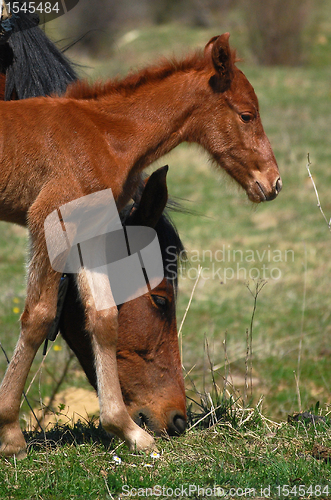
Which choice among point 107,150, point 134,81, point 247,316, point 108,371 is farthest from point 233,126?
point 247,316

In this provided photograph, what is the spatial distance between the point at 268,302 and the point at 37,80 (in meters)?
4.69

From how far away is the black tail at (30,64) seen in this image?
360cm

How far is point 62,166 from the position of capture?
278 centimetres

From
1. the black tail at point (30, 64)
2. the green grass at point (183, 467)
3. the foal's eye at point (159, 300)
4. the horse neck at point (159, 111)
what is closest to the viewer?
the green grass at point (183, 467)

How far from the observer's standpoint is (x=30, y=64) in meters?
3.63

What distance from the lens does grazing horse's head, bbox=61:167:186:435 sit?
10.3ft

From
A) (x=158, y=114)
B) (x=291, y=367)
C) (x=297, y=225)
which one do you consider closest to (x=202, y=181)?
(x=297, y=225)

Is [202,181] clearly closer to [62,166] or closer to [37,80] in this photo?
[37,80]

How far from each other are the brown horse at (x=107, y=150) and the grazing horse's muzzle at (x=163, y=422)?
0.18 meters

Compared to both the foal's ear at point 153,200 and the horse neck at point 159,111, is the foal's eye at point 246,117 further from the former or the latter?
the foal's ear at point 153,200

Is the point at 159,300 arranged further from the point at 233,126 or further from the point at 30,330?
the point at 233,126

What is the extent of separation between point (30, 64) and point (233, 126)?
1483 millimetres

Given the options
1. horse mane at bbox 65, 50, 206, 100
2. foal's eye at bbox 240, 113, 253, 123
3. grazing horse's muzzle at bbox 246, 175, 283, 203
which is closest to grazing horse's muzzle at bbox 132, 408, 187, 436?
grazing horse's muzzle at bbox 246, 175, 283, 203

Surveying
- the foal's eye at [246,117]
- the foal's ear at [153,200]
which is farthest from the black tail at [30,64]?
the foal's eye at [246,117]
